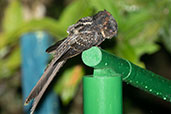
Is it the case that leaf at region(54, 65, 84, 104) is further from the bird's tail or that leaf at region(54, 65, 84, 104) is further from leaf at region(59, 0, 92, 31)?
the bird's tail

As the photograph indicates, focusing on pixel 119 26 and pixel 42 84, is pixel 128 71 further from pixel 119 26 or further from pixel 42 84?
pixel 119 26

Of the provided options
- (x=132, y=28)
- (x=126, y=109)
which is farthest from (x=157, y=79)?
(x=126, y=109)

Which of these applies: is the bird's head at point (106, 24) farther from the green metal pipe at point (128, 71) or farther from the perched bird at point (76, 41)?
the green metal pipe at point (128, 71)

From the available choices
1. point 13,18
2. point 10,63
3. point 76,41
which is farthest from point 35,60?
point 76,41

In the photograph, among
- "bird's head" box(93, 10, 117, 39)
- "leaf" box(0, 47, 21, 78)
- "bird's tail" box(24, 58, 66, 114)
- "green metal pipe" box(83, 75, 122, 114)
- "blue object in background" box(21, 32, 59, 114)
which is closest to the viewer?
"green metal pipe" box(83, 75, 122, 114)

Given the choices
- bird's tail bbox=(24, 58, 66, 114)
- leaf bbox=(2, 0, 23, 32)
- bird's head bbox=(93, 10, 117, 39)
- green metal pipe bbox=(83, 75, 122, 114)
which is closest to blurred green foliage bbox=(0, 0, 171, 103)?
leaf bbox=(2, 0, 23, 32)

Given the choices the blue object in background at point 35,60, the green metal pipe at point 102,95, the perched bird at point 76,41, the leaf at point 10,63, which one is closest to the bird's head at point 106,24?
the perched bird at point 76,41
